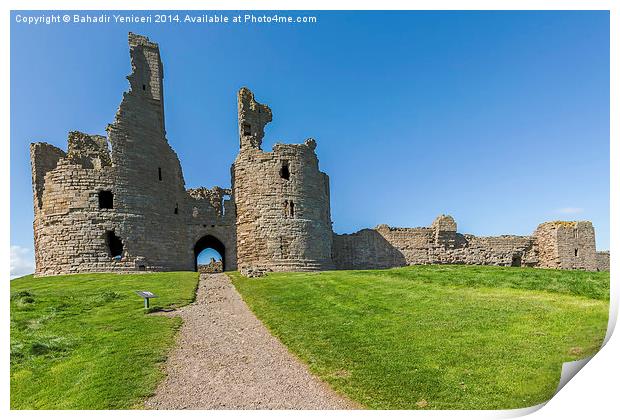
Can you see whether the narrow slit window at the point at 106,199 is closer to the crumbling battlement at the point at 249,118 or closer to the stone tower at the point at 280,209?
the stone tower at the point at 280,209

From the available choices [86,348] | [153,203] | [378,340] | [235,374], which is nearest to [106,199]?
[153,203]

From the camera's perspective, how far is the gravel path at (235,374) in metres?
7.08

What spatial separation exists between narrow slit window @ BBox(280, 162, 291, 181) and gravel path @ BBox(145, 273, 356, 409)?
1424cm

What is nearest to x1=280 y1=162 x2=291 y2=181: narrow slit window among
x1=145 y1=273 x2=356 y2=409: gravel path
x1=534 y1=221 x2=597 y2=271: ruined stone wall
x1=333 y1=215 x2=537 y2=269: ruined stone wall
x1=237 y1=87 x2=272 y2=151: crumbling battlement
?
x1=237 y1=87 x2=272 y2=151: crumbling battlement

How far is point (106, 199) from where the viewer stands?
25.0 meters

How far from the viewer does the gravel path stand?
7.08 m

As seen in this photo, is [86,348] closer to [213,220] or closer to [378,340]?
[378,340]

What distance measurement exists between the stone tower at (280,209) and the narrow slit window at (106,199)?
7645 millimetres

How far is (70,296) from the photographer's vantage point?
50.4ft

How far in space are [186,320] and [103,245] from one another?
14022 millimetres

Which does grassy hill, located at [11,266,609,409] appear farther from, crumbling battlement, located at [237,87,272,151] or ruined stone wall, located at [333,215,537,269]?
ruined stone wall, located at [333,215,537,269]

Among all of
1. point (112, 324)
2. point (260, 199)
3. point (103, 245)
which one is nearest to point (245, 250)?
point (260, 199)

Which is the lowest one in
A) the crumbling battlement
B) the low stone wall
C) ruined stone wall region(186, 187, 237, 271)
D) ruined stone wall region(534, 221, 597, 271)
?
the low stone wall
